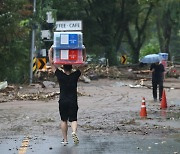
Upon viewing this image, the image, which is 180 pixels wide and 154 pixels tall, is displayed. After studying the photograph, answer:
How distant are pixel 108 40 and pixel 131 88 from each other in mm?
24100

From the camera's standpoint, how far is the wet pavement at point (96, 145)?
35.8 feet

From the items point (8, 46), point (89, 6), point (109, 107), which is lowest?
A: point (109, 107)

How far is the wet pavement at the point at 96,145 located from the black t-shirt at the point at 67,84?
38.5 inches

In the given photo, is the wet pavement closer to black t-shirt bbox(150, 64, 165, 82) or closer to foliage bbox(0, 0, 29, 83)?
black t-shirt bbox(150, 64, 165, 82)

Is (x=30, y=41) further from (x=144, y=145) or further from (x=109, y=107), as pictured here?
(x=144, y=145)

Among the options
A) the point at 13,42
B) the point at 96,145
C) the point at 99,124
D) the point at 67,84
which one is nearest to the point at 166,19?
the point at 13,42

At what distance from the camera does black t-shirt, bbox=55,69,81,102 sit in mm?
11922

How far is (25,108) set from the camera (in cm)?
2081

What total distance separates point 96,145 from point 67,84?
56.1 inches

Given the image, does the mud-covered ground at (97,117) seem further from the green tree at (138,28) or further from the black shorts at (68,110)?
the green tree at (138,28)

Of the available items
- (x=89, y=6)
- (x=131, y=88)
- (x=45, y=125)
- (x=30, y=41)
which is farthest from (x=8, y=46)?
(x=89, y=6)

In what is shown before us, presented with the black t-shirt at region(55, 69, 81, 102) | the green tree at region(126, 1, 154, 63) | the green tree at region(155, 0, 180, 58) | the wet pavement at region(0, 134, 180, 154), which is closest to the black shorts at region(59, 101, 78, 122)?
the black t-shirt at region(55, 69, 81, 102)

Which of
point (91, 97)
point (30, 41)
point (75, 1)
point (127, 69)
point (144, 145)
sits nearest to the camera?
point (144, 145)

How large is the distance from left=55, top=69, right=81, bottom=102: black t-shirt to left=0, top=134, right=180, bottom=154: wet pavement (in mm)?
978
